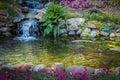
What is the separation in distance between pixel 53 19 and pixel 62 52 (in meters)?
4.02

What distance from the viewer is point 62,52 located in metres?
10.5

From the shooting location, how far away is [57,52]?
1048 cm

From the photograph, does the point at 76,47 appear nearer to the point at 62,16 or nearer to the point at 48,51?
the point at 48,51

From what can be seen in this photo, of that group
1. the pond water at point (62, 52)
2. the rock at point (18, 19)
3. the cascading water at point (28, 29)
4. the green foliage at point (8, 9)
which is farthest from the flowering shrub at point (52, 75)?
the green foliage at point (8, 9)

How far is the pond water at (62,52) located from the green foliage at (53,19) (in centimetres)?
97

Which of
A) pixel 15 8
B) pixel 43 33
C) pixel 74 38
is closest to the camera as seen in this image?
pixel 74 38

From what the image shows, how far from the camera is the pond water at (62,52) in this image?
9258mm

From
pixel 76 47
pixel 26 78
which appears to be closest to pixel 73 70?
pixel 26 78

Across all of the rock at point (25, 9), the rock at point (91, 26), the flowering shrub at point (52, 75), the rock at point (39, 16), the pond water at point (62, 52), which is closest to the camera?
the flowering shrub at point (52, 75)

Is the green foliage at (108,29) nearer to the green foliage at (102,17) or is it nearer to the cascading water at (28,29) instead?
the green foliage at (102,17)

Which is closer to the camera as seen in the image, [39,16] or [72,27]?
[72,27]

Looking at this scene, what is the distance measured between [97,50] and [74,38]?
96.8 inches

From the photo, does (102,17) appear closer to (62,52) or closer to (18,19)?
(18,19)

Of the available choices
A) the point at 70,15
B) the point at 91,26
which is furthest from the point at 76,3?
the point at 91,26
